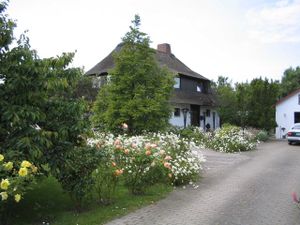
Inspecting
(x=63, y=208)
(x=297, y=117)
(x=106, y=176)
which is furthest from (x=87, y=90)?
(x=63, y=208)

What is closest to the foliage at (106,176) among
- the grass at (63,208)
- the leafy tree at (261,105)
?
the grass at (63,208)

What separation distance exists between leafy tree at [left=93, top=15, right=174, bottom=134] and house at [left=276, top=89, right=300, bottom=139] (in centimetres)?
2254

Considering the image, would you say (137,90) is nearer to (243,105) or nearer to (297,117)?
(243,105)

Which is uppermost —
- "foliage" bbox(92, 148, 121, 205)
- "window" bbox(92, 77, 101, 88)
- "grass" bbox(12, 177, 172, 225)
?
"window" bbox(92, 77, 101, 88)

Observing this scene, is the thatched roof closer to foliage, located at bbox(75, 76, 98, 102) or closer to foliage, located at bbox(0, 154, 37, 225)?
foliage, located at bbox(75, 76, 98, 102)

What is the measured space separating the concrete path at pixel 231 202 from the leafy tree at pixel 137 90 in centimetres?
492

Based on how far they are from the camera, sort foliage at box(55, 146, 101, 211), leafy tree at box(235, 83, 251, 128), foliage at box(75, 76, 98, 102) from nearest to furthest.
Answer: foliage at box(55, 146, 101, 211) → foliage at box(75, 76, 98, 102) → leafy tree at box(235, 83, 251, 128)

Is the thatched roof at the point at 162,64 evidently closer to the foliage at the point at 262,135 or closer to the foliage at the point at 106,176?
the foliage at the point at 262,135

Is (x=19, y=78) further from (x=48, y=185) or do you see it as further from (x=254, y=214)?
(x=254, y=214)

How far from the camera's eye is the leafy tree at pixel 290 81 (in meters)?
66.2

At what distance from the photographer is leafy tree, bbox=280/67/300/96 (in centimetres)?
6621

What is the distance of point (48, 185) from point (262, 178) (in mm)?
7292

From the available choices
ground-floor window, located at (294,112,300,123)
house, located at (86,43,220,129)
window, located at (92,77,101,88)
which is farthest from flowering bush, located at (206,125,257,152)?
ground-floor window, located at (294,112,300,123)

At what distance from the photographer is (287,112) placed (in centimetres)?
3894
